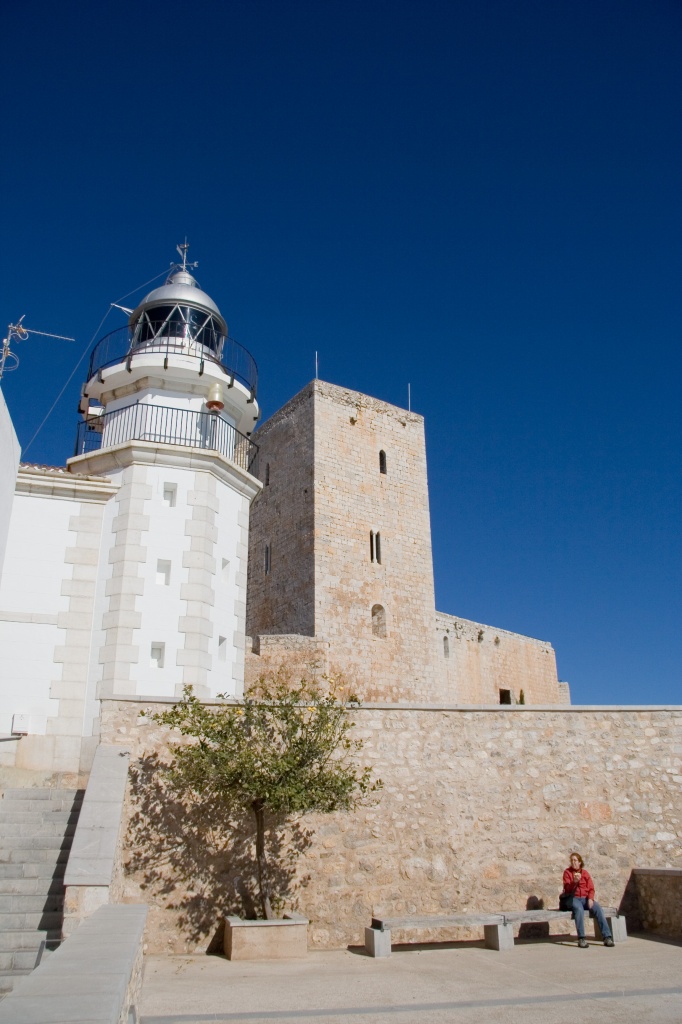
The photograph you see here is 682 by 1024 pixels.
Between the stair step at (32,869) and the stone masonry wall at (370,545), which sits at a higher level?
the stone masonry wall at (370,545)

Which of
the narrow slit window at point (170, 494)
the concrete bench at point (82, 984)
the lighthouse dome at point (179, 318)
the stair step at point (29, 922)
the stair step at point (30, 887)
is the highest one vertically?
the lighthouse dome at point (179, 318)

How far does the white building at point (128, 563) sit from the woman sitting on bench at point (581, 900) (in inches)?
205

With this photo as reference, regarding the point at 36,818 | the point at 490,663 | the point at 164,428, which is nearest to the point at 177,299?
the point at 164,428

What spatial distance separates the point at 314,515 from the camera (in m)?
20.4

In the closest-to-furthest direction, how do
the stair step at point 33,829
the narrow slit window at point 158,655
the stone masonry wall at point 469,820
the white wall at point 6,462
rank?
1. the white wall at point 6,462
2. the stair step at point 33,829
3. the stone masonry wall at point 469,820
4. the narrow slit window at point 158,655

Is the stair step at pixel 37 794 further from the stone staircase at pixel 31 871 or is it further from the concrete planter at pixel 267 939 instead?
the concrete planter at pixel 267 939

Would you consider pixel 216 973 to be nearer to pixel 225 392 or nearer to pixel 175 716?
pixel 175 716

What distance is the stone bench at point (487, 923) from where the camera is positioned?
26.6 feet

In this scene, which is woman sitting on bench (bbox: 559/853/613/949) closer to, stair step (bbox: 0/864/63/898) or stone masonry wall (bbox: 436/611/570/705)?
stair step (bbox: 0/864/63/898)

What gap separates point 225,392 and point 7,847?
8.09 meters

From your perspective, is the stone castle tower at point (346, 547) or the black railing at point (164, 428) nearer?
the black railing at point (164, 428)

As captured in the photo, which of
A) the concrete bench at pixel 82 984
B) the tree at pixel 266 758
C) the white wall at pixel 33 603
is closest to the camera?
the concrete bench at pixel 82 984

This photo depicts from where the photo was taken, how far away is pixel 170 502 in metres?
12.2

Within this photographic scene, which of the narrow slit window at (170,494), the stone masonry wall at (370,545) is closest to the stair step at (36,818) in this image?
the narrow slit window at (170,494)
